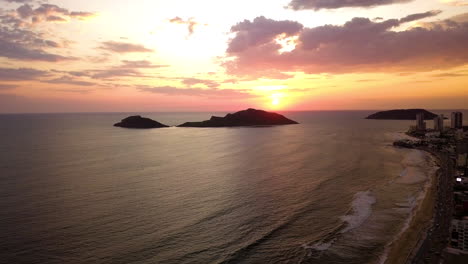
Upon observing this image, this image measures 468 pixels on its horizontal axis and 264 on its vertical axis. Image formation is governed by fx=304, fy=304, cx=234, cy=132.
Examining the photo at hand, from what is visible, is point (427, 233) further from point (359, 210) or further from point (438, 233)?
point (359, 210)

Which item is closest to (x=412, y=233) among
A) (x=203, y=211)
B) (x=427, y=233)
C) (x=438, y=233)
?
(x=427, y=233)

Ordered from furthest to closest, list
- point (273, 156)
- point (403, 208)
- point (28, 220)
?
1. point (273, 156)
2. point (403, 208)
3. point (28, 220)

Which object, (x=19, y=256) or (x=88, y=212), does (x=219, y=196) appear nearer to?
(x=88, y=212)

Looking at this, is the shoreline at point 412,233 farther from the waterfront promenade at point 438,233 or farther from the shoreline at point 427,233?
the waterfront promenade at point 438,233

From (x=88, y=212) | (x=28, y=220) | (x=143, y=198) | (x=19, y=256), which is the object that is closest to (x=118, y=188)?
(x=143, y=198)

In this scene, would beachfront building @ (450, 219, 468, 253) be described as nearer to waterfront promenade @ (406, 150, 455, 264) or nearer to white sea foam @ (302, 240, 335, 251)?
waterfront promenade @ (406, 150, 455, 264)

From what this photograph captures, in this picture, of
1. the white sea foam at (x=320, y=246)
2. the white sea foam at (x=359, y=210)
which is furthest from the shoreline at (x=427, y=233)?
the white sea foam at (x=320, y=246)

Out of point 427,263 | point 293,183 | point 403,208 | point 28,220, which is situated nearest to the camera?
point 427,263
